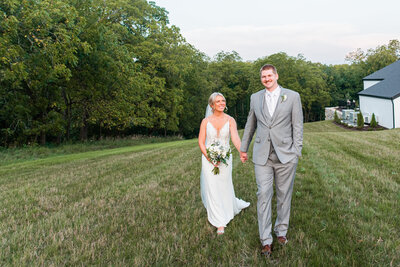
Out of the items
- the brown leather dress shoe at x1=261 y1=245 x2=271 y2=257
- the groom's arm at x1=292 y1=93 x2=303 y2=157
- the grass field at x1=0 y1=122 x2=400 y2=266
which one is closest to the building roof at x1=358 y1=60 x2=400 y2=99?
the grass field at x1=0 y1=122 x2=400 y2=266

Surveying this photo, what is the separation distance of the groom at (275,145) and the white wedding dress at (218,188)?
1075mm

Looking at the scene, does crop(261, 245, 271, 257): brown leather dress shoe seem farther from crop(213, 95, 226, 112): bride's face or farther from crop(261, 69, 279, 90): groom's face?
crop(213, 95, 226, 112): bride's face

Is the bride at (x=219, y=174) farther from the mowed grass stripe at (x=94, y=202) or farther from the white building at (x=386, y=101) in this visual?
the white building at (x=386, y=101)

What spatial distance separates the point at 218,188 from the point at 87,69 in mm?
18584

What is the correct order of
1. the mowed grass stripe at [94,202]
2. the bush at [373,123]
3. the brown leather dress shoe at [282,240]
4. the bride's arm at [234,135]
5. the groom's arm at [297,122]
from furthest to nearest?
the bush at [373,123] < the bride's arm at [234,135] < the mowed grass stripe at [94,202] < the brown leather dress shoe at [282,240] < the groom's arm at [297,122]

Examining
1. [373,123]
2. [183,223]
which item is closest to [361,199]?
[183,223]

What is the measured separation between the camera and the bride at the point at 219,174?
506cm

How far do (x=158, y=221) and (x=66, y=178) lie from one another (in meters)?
5.87

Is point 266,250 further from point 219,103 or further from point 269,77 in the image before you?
point 219,103

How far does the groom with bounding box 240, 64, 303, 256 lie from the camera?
399cm

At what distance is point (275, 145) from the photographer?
4031 mm

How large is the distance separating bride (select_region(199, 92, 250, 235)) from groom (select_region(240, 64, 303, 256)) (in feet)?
3.27

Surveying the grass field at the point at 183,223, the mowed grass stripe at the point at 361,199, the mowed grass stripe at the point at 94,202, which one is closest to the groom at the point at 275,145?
the grass field at the point at 183,223

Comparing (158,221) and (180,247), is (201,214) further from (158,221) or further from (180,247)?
(180,247)
